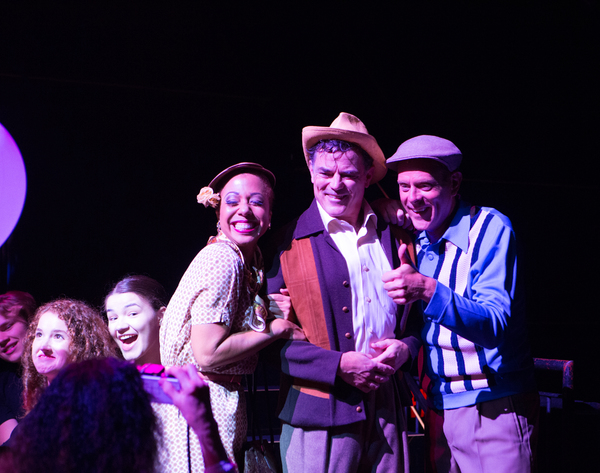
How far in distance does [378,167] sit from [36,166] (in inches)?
95.4

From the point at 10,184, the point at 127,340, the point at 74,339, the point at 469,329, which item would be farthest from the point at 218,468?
the point at 10,184

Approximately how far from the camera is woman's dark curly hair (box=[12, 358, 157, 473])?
107 cm

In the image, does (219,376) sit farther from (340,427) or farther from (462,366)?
Result: (462,366)

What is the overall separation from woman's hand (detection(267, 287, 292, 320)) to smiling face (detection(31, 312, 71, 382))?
1.18m

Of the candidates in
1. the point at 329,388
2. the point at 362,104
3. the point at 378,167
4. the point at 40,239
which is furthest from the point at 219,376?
the point at 362,104

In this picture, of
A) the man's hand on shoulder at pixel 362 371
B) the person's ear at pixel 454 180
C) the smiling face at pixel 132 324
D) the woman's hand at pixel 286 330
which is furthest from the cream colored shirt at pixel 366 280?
the smiling face at pixel 132 324

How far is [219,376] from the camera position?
6.85 feet

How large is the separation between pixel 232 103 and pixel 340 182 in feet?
6.41

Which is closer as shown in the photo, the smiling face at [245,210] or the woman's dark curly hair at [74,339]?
the smiling face at [245,210]

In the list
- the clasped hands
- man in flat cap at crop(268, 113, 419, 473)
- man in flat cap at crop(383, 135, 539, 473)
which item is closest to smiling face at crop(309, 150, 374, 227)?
man in flat cap at crop(268, 113, 419, 473)

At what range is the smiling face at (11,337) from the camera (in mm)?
3098

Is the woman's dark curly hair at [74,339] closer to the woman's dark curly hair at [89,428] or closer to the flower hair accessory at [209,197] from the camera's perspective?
the flower hair accessory at [209,197]

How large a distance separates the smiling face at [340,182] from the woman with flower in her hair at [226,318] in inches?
9.9

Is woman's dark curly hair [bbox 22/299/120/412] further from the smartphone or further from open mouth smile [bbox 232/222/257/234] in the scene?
the smartphone
